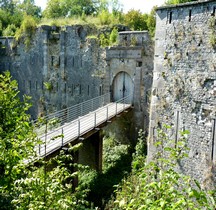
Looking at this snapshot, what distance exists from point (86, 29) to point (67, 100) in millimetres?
4278

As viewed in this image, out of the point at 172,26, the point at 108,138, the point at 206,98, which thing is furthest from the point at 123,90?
the point at 206,98

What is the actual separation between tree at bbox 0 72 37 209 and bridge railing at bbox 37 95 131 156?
4.03 metres

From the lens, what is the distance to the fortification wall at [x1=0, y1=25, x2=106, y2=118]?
17281 mm

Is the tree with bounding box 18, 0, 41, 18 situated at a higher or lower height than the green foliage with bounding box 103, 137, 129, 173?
higher

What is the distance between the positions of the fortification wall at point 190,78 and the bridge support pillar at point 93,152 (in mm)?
3589

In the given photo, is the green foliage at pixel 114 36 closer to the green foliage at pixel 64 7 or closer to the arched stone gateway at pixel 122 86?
the arched stone gateway at pixel 122 86

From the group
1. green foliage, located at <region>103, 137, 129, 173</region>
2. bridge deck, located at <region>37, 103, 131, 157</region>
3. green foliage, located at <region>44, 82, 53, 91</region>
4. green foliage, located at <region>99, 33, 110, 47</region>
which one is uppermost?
green foliage, located at <region>99, 33, 110, 47</region>

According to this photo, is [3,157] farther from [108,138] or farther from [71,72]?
[71,72]

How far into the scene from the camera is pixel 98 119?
13.7 meters

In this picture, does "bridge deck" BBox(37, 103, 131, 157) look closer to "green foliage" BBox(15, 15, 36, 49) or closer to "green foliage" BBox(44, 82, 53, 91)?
"green foliage" BBox(44, 82, 53, 91)

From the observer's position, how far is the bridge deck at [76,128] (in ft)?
34.9

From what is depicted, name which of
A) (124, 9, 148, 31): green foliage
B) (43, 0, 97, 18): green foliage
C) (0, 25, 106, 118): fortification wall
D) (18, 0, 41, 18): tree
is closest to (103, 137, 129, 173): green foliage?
→ (0, 25, 106, 118): fortification wall

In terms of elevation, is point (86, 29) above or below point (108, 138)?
above

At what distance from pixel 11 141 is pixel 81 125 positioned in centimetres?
789
